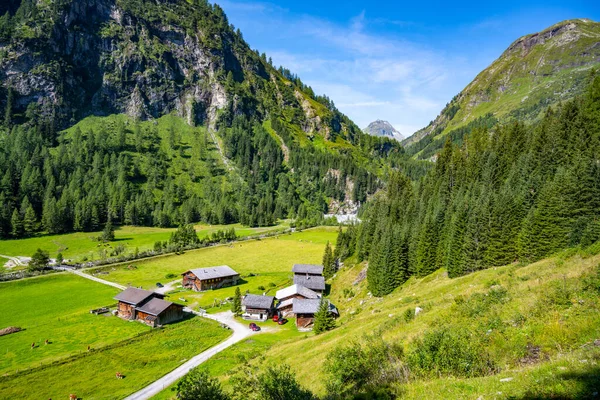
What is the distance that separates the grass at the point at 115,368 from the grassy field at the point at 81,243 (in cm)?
7279

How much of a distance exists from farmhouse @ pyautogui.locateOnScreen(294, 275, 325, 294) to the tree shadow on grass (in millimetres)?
72419

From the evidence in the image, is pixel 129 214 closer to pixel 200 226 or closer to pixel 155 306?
pixel 200 226

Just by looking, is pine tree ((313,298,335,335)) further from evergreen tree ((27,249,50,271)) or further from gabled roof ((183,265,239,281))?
evergreen tree ((27,249,50,271))

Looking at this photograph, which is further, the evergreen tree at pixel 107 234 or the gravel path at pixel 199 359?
the evergreen tree at pixel 107 234

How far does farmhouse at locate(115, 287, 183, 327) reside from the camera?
Result: 6328cm

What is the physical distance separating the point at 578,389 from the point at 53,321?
79798 mm

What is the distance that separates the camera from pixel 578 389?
420 inches

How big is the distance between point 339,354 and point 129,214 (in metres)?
170

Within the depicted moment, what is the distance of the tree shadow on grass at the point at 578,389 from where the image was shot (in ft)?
33.9

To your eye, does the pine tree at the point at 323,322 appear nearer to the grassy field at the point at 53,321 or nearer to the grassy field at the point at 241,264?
the grassy field at the point at 53,321

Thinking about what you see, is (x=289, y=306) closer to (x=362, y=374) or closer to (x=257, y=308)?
(x=257, y=308)

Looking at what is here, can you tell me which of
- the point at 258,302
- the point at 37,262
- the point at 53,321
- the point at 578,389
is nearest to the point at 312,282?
Answer: the point at 258,302

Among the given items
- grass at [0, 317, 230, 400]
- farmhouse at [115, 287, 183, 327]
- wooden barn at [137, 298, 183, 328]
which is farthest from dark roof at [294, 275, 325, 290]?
wooden barn at [137, 298, 183, 328]

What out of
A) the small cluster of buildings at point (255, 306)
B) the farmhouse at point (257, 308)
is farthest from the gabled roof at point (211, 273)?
the farmhouse at point (257, 308)
